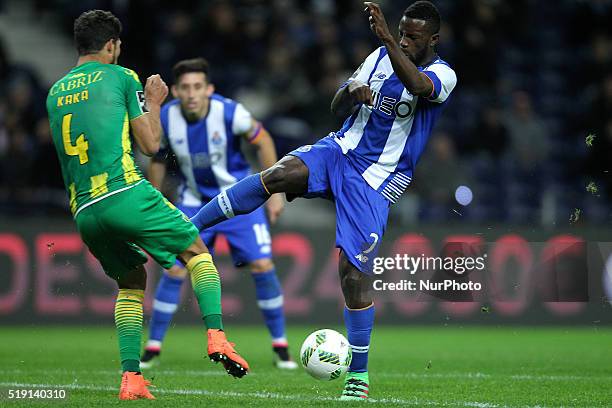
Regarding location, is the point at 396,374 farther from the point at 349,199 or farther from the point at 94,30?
the point at 94,30

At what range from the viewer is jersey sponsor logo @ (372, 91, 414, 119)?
264 inches

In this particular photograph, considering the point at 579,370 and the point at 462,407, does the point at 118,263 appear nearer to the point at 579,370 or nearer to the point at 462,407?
the point at 462,407

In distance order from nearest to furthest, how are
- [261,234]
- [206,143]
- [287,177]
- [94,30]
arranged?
1. [94,30]
2. [287,177]
3. [206,143]
4. [261,234]

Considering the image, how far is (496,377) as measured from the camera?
7.77 m

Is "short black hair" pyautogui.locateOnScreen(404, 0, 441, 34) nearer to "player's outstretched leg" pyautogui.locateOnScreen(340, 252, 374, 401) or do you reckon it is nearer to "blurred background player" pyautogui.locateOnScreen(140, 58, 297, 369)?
"player's outstretched leg" pyautogui.locateOnScreen(340, 252, 374, 401)

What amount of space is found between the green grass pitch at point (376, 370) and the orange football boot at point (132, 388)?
0.37 feet

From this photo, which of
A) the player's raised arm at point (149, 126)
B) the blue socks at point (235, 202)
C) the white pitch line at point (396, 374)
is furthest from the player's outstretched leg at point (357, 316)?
the white pitch line at point (396, 374)

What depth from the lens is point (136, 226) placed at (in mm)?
5957

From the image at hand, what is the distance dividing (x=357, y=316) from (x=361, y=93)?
1.35m

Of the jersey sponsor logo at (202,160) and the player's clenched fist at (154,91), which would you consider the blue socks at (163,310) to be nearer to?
the jersey sponsor logo at (202,160)

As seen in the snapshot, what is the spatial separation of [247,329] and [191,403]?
22.6 ft

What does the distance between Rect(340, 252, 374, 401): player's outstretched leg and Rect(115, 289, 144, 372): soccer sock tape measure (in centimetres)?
125

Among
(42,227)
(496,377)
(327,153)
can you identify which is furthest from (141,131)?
(42,227)

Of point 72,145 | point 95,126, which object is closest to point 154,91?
point 95,126
